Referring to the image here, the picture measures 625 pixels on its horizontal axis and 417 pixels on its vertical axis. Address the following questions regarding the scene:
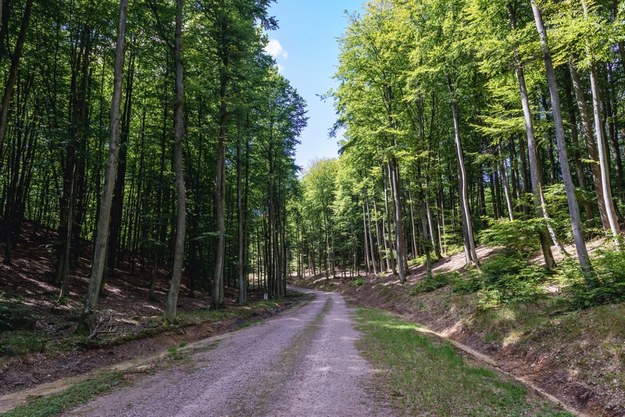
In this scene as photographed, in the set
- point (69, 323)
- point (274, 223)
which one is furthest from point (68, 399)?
point (274, 223)

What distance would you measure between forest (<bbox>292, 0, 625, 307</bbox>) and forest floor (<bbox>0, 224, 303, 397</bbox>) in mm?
11021

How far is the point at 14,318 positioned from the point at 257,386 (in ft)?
26.5

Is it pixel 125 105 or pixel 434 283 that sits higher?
pixel 125 105

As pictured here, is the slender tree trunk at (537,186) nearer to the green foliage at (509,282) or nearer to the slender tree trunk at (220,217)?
the green foliage at (509,282)

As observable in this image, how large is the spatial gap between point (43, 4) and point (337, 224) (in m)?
40.0

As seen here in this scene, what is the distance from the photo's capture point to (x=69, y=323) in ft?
35.7

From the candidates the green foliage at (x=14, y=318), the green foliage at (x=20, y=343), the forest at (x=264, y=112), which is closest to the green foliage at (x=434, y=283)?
the forest at (x=264, y=112)

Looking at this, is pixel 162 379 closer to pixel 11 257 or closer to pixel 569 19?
pixel 569 19

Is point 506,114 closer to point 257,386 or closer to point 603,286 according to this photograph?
point 603,286

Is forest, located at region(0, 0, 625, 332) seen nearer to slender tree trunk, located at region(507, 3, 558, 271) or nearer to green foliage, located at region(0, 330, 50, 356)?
slender tree trunk, located at region(507, 3, 558, 271)

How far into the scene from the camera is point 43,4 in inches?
468

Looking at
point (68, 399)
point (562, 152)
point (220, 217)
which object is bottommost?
point (68, 399)

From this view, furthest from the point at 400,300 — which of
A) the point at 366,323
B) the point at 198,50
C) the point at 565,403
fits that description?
the point at 198,50

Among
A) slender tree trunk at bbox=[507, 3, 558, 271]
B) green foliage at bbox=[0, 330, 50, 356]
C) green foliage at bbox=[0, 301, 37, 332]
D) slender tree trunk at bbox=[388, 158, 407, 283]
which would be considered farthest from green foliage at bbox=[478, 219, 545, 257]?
green foliage at bbox=[0, 301, 37, 332]
